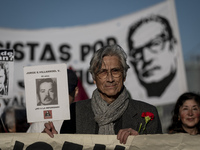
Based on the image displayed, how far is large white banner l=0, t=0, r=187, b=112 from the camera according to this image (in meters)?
6.19

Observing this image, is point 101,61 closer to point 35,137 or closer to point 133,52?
point 35,137

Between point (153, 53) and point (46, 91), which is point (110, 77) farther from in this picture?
point (153, 53)

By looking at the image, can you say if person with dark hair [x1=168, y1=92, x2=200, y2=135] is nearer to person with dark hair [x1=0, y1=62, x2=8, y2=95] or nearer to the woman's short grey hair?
the woman's short grey hair

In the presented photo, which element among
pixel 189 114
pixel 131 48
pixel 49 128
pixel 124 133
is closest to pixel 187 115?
pixel 189 114

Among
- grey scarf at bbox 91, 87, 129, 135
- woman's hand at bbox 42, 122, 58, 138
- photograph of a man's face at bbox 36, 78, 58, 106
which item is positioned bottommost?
woman's hand at bbox 42, 122, 58, 138

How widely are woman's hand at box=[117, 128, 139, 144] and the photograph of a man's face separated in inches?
18.2

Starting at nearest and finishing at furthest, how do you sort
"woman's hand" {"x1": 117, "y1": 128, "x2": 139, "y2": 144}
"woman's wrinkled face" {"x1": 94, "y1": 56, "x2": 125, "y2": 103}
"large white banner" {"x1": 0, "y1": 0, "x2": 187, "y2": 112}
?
"woman's hand" {"x1": 117, "y1": 128, "x2": 139, "y2": 144} < "woman's wrinkled face" {"x1": 94, "y1": 56, "x2": 125, "y2": 103} < "large white banner" {"x1": 0, "y1": 0, "x2": 187, "y2": 112}

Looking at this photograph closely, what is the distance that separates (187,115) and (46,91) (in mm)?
1288

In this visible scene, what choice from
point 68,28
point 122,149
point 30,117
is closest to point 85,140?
point 122,149

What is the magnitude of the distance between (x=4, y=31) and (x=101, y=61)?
4.98m

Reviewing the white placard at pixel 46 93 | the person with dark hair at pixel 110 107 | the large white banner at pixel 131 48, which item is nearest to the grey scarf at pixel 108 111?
the person with dark hair at pixel 110 107

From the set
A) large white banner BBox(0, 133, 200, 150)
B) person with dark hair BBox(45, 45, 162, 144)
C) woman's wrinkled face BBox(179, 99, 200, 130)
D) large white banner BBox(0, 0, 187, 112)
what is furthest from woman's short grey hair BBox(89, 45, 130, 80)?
large white banner BBox(0, 0, 187, 112)

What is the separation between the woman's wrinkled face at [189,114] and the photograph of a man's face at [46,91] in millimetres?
1214

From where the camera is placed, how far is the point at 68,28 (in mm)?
7066
